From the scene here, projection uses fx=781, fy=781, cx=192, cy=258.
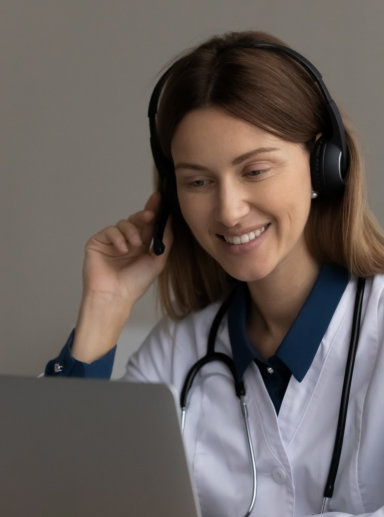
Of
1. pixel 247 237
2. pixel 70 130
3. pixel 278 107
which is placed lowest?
pixel 247 237

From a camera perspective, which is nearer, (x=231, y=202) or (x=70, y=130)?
(x=231, y=202)

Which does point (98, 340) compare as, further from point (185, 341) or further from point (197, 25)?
point (197, 25)

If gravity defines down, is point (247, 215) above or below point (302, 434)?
above

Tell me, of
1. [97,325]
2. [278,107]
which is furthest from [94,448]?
[97,325]

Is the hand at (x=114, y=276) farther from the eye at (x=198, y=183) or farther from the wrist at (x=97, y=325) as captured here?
the eye at (x=198, y=183)

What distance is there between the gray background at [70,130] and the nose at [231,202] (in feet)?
3.65

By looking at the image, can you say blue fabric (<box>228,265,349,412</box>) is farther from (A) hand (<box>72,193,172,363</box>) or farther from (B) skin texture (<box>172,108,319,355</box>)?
(A) hand (<box>72,193,172,363</box>)

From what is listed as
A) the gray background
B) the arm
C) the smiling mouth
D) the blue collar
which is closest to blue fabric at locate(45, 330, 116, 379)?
the arm

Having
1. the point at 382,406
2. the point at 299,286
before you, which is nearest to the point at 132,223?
the point at 299,286

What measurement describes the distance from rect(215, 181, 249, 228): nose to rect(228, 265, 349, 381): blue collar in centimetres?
24

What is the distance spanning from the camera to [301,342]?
1.46m

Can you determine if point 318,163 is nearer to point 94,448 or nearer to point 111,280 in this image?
point 111,280

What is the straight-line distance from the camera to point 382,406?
1.34m

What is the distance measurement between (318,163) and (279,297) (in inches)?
11.4
